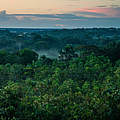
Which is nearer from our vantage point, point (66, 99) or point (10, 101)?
point (10, 101)

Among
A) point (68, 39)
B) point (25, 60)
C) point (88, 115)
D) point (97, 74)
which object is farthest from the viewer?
point (68, 39)

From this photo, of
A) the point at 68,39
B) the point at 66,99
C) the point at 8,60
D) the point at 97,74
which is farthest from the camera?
the point at 68,39

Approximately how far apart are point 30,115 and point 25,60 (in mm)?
22061

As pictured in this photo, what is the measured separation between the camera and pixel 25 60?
97.2 feet

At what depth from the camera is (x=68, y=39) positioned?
66688 mm

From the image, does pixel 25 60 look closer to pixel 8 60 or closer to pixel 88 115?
pixel 8 60

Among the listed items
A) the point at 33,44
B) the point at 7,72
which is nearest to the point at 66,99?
the point at 7,72

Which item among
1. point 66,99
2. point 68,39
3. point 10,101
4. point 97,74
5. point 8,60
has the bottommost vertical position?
point 68,39

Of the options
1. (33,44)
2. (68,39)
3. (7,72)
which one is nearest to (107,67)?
(7,72)

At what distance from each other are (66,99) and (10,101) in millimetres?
2620

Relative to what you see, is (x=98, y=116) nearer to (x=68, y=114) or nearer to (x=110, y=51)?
(x=68, y=114)

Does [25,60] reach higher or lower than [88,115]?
lower

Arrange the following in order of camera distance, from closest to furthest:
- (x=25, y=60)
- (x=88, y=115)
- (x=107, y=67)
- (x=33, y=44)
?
1. (x=88, y=115)
2. (x=107, y=67)
3. (x=25, y=60)
4. (x=33, y=44)

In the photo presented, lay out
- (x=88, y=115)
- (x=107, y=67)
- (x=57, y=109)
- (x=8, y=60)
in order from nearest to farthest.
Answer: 1. (x=88, y=115)
2. (x=57, y=109)
3. (x=107, y=67)
4. (x=8, y=60)
